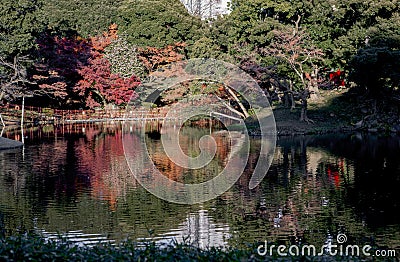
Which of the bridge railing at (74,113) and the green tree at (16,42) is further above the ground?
the green tree at (16,42)

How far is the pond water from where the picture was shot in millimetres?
10984

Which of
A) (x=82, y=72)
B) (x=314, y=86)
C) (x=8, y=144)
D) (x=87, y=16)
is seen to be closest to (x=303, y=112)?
(x=314, y=86)

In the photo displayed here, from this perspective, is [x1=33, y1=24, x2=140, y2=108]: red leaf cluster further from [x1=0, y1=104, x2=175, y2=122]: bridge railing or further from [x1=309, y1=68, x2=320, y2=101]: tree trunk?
[x1=309, y1=68, x2=320, y2=101]: tree trunk

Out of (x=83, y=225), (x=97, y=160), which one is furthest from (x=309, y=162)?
(x=83, y=225)

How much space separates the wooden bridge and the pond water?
1625cm

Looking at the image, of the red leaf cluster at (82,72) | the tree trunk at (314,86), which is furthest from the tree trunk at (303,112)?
the red leaf cluster at (82,72)

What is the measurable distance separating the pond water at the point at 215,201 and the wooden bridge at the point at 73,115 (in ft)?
53.3

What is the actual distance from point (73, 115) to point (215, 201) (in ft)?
101

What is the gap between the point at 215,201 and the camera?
14281 mm

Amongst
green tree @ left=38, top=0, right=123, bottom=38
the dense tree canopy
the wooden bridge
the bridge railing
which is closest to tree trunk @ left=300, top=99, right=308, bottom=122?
the dense tree canopy

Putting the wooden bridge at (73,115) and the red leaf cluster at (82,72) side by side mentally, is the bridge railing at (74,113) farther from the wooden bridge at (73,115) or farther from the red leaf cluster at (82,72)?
the red leaf cluster at (82,72)

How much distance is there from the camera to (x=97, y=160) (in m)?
21.6

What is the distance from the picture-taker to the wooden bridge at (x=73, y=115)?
39.7 m

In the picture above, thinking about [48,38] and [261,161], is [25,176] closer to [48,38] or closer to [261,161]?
[261,161]
